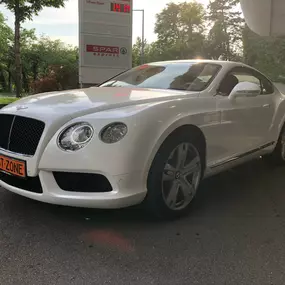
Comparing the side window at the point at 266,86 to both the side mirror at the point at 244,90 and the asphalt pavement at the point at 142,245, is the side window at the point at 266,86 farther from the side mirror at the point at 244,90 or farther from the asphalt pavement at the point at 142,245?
the asphalt pavement at the point at 142,245

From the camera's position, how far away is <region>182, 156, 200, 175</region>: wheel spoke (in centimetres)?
372

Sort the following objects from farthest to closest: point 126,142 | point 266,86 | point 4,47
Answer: point 4,47 → point 266,86 → point 126,142

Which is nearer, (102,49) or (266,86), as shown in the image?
(266,86)

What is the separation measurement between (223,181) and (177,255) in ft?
6.95

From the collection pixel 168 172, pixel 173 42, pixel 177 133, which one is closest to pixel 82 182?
pixel 168 172

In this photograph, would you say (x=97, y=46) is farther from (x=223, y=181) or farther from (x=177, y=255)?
(x=177, y=255)

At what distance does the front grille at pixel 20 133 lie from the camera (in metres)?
3.28

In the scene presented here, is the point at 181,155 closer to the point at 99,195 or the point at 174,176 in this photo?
the point at 174,176

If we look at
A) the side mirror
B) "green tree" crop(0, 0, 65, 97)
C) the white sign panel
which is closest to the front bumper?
the side mirror

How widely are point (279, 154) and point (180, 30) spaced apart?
174ft

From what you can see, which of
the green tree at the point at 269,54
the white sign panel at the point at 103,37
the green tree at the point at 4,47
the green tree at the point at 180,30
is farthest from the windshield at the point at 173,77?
the green tree at the point at 180,30

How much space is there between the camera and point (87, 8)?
366 inches

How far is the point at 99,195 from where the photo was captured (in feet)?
10.5

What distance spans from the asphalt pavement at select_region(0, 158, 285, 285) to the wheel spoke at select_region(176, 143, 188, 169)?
0.49 m
